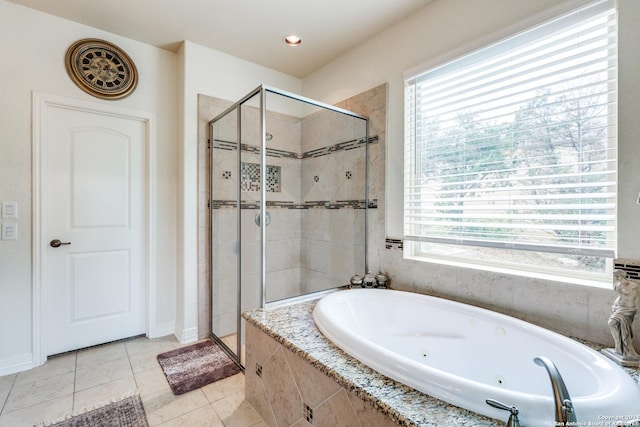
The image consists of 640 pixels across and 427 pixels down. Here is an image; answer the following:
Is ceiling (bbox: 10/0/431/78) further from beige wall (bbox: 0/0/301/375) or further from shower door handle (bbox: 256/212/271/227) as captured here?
shower door handle (bbox: 256/212/271/227)

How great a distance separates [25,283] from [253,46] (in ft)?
8.45

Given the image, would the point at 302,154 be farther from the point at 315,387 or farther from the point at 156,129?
the point at 315,387

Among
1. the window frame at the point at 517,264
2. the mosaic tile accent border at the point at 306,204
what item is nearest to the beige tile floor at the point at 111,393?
the mosaic tile accent border at the point at 306,204

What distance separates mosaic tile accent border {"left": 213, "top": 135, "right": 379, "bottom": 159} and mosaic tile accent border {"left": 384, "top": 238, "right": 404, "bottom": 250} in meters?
0.81

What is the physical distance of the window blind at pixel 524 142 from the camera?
4.66 feet

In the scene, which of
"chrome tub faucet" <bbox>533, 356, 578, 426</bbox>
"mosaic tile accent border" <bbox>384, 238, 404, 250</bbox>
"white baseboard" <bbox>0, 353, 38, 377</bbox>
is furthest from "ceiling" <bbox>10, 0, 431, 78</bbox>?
"white baseboard" <bbox>0, 353, 38, 377</bbox>

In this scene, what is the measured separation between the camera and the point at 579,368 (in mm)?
1147

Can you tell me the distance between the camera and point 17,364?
6.74 ft

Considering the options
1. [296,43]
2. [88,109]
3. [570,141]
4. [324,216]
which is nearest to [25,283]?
[88,109]

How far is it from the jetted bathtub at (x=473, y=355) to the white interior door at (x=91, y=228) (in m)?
1.91

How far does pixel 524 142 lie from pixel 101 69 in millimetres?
3107

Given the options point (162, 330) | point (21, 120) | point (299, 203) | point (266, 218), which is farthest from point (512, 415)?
point (21, 120)

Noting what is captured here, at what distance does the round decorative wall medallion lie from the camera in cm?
225

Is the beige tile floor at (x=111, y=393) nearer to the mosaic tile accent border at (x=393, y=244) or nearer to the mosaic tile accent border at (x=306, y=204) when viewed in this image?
the mosaic tile accent border at (x=306, y=204)
